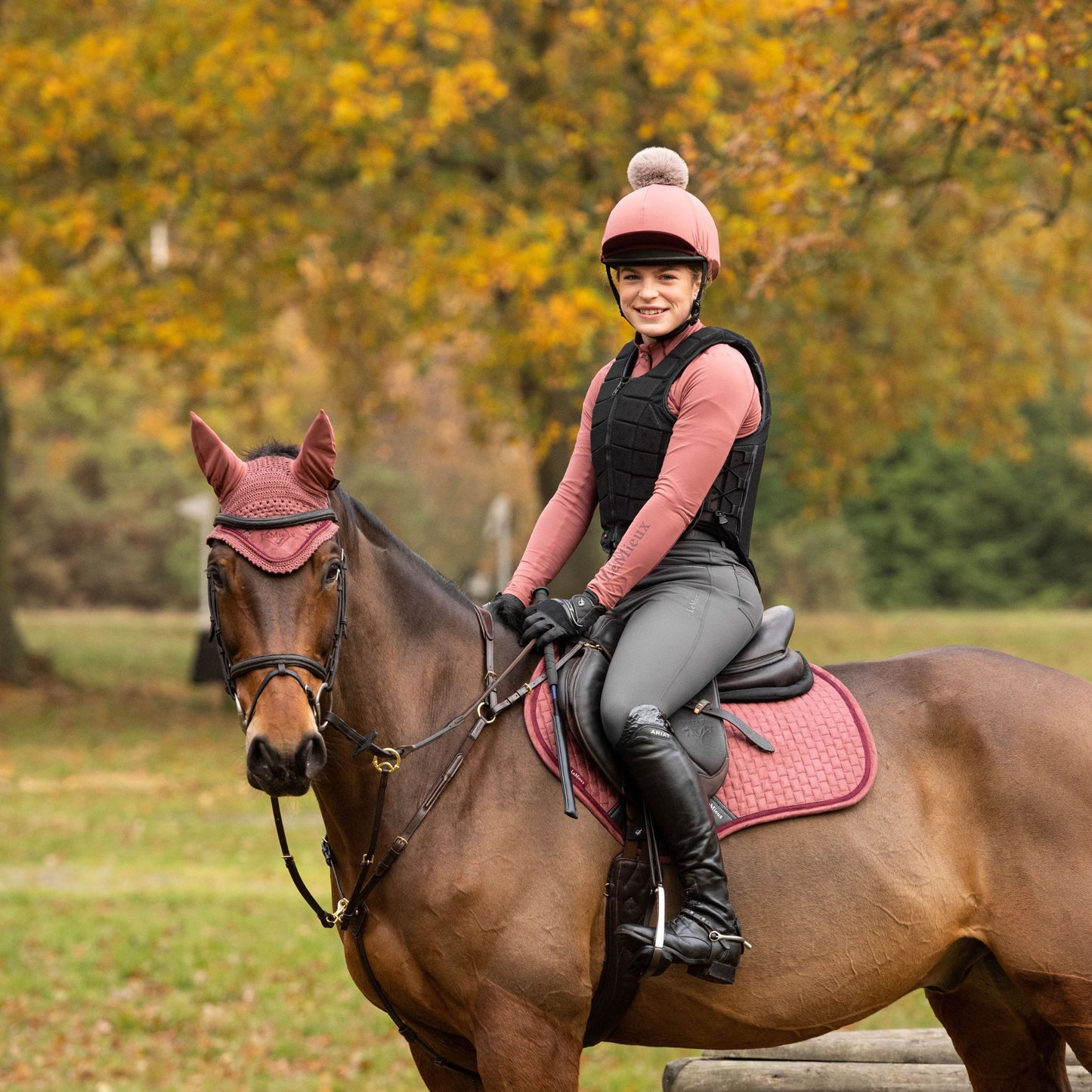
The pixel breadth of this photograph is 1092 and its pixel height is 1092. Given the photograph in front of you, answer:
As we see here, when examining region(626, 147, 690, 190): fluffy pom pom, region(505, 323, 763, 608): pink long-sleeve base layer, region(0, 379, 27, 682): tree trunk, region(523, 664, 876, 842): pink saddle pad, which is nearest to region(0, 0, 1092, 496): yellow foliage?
region(0, 379, 27, 682): tree trunk

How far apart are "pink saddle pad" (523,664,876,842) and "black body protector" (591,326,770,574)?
0.48m

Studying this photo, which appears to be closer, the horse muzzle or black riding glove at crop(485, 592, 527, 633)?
the horse muzzle

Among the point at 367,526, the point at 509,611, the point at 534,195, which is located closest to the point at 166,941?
the point at 509,611

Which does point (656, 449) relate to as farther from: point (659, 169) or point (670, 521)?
point (659, 169)

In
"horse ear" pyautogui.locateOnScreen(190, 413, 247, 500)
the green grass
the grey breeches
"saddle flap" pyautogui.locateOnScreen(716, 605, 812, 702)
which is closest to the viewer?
"horse ear" pyautogui.locateOnScreen(190, 413, 247, 500)

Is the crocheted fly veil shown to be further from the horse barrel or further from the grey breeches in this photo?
the horse barrel

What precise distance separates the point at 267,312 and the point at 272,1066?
1261cm

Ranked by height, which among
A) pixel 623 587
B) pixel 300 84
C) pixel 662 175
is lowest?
pixel 623 587

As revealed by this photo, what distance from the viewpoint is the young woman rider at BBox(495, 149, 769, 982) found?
11.9 ft

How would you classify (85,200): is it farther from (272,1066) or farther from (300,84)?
(272,1066)

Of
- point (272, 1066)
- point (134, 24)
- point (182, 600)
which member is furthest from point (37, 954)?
point (182, 600)

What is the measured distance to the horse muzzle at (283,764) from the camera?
3.24 meters

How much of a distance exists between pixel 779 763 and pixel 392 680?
1096mm

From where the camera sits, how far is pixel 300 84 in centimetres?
1551
